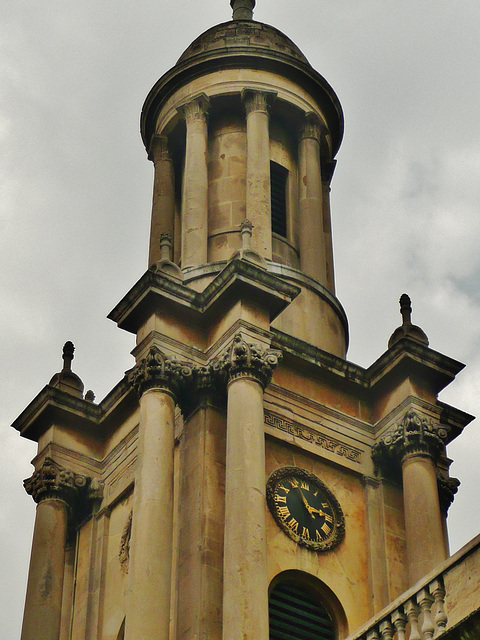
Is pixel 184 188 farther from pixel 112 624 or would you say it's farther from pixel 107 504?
pixel 112 624

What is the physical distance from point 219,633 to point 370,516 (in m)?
5.40

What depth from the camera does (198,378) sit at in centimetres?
2966

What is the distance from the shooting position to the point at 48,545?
3123 cm

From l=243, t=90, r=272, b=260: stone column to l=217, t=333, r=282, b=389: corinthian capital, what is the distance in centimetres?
A: 439

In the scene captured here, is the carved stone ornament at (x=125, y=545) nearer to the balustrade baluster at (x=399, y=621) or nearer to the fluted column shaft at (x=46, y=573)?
the fluted column shaft at (x=46, y=573)

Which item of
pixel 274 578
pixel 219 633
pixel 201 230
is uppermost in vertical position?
pixel 201 230

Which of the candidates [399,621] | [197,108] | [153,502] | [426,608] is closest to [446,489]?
[153,502]

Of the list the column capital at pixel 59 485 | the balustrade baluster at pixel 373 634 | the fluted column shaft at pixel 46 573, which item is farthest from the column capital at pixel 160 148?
the balustrade baluster at pixel 373 634

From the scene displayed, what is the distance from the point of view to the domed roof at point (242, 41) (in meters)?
37.6

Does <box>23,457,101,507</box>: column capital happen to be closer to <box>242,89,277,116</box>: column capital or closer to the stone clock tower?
the stone clock tower

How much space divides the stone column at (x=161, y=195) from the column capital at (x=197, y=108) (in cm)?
106

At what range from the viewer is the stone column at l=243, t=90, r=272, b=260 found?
33.7 m

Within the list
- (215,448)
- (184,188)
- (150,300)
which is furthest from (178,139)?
(215,448)

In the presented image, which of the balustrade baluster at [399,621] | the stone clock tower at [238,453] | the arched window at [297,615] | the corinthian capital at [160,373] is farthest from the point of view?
the corinthian capital at [160,373]
